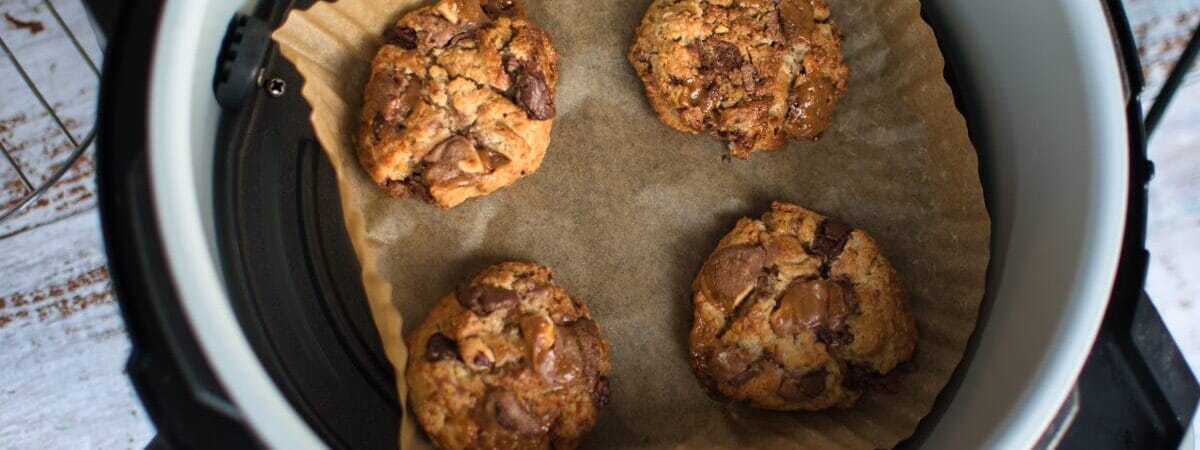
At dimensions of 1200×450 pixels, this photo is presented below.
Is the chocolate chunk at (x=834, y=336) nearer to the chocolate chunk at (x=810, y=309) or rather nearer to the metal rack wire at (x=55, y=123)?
the chocolate chunk at (x=810, y=309)

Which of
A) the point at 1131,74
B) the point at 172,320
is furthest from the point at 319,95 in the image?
the point at 1131,74

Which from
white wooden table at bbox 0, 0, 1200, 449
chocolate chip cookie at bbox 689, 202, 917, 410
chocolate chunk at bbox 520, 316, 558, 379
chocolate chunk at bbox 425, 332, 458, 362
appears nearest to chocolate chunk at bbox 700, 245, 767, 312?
chocolate chip cookie at bbox 689, 202, 917, 410

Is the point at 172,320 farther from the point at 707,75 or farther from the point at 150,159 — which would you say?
the point at 707,75

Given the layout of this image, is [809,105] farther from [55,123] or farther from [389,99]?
[55,123]

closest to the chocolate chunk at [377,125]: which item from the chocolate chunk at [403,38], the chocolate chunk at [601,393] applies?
the chocolate chunk at [403,38]

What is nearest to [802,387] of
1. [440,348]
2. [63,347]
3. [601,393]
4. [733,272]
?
[733,272]

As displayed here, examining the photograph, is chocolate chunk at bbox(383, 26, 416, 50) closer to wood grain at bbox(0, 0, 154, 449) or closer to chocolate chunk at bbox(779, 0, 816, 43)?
chocolate chunk at bbox(779, 0, 816, 43)
